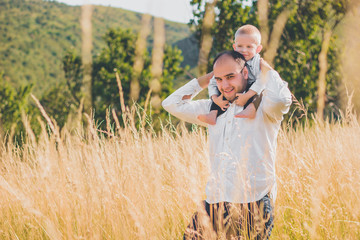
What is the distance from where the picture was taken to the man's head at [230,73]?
80.1 inches

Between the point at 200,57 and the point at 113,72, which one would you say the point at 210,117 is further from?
the point at 113,72

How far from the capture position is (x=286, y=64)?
21.3 ft

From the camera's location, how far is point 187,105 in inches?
95.3

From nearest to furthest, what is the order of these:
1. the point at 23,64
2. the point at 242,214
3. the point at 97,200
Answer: the point at 242,214 → the point at 97,200 → the point at 23,64

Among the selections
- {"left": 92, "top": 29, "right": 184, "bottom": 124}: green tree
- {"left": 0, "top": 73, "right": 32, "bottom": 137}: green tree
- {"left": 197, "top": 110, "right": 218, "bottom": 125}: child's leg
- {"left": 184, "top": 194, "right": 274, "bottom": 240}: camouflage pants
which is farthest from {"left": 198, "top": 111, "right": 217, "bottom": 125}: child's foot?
→ {"left": 0, "top": 73, "right": 32, "bottom": 137}: green tree

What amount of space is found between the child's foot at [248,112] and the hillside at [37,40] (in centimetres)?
6648

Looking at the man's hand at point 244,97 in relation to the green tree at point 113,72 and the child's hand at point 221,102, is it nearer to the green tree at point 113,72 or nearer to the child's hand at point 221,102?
the child's hand at point 221,102

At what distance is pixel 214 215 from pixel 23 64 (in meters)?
86.4

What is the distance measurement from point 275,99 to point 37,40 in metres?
96.6

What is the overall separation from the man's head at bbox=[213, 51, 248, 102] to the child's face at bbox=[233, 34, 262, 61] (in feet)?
0.39

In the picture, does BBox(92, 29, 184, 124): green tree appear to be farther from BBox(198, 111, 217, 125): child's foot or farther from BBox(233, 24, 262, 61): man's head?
BBox(198, 111, 217, 125): child's foot

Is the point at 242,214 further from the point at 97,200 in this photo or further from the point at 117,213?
the point at 97,200

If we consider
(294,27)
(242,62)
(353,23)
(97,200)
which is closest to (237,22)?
(294,27)

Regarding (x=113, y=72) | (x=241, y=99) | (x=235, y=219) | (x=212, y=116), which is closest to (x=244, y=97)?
(x=241, y=99)
